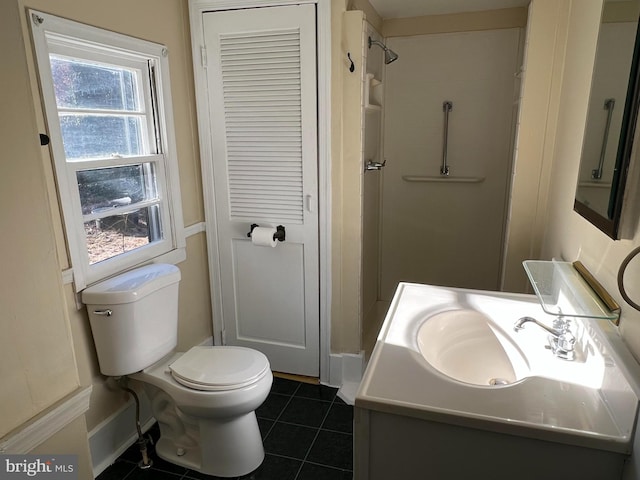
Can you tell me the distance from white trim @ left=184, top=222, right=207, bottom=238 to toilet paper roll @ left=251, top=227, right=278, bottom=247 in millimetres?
325

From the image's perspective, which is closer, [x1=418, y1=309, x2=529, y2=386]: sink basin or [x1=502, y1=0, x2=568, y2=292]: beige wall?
[x1=418, y1=309, x2=529, y2=386]: sink basin

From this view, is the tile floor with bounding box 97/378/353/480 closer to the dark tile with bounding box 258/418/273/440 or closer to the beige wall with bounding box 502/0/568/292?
the dark tile with bounding box 258/418/273/440

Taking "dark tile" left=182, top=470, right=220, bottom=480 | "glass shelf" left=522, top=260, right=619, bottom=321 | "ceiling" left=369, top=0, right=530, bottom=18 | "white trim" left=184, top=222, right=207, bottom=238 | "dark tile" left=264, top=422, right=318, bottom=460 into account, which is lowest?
"dark tile" left=182, top=470, right=220, bottom=480

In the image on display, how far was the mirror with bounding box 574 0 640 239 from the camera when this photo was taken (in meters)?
1.06

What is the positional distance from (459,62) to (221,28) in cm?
146

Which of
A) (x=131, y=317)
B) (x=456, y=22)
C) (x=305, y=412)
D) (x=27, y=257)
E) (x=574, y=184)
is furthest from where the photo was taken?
(x=456, y=22)

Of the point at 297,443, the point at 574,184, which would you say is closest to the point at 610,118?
the point at 574,184

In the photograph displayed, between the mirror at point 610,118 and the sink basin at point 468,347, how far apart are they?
46cm

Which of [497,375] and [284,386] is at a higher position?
[497,375]

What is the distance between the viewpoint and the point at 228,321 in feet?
9.23

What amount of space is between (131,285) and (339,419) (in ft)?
4.00

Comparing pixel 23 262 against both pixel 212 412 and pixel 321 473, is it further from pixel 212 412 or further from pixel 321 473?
pixel 321 473

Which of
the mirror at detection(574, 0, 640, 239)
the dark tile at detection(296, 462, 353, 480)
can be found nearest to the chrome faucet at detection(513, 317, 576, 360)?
the mirror at detection(574, 0, 640, 239)

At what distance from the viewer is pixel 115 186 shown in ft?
6.88
